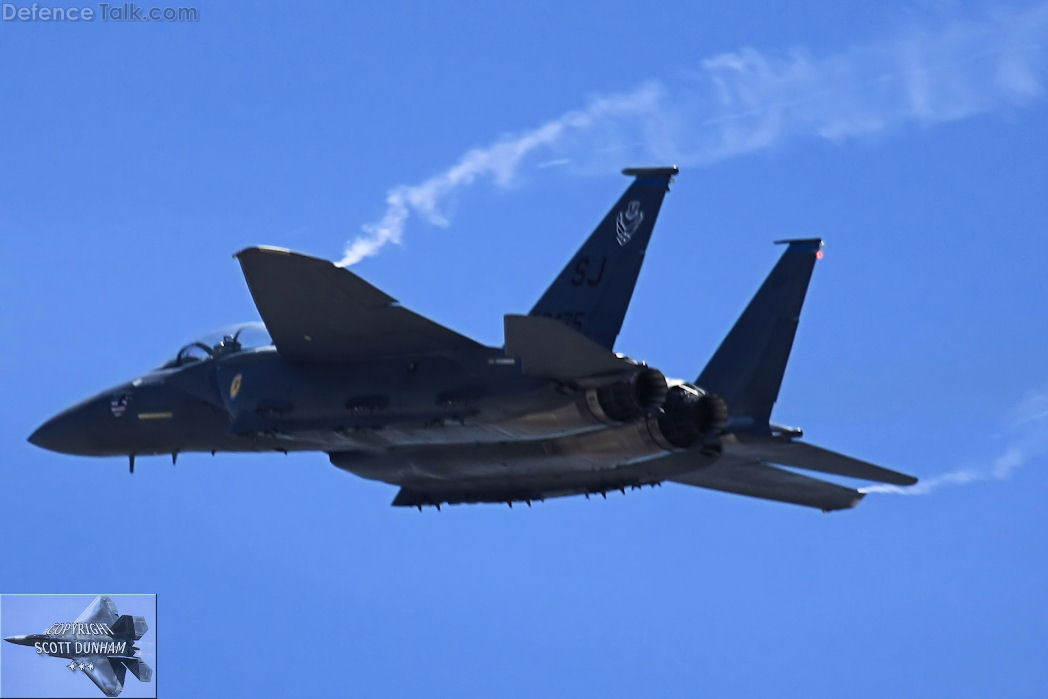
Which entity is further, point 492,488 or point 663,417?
point 492,488

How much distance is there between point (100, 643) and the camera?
24.4 metres

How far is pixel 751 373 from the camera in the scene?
81.7 feet

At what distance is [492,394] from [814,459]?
498 centimetres

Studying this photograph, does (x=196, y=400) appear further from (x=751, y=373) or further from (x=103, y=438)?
(x=751, y=373)

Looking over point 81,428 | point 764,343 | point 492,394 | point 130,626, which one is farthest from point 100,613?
point 764,343

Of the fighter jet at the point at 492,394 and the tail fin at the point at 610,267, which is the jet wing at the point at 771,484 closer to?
the fighter jet at the point at 492,394

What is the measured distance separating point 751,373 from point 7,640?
9895mm

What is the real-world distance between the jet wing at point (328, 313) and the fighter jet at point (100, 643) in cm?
415

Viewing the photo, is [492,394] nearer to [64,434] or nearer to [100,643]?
[100,643]

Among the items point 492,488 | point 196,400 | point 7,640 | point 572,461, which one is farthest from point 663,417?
point 7,640

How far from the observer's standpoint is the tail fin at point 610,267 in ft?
76.1

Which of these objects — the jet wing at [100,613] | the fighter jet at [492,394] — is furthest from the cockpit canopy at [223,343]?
the jet wing at [100,613]

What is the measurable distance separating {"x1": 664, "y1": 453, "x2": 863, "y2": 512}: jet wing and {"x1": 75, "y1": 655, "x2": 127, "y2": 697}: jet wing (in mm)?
7596

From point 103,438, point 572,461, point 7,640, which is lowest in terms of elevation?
point 7,640
